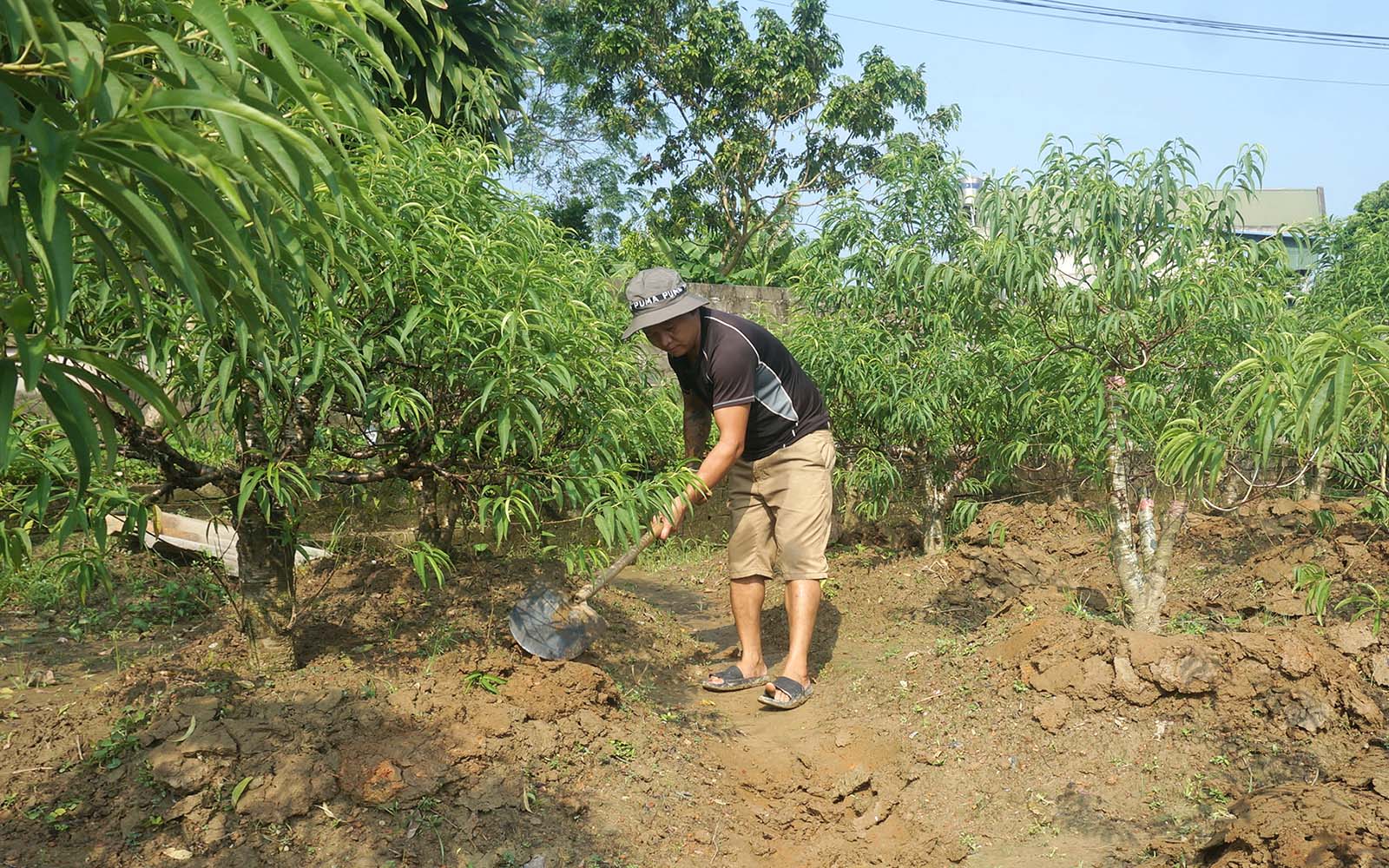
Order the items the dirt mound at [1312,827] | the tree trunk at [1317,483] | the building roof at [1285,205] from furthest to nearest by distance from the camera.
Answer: the building roof at [1285,205]
the tree trunk at [1317,483]
the dirt mound at [1312,827]

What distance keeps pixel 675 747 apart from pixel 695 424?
1469 millimetres

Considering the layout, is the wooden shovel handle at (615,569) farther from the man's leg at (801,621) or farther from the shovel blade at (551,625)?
the man's leg at (801,621)

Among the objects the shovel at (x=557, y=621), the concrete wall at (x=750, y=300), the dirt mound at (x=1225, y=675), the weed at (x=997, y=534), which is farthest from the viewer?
the concrete wall at (x=750, y=300)

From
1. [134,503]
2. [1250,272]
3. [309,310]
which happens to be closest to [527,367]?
[309,310]

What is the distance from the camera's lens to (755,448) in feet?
14.9

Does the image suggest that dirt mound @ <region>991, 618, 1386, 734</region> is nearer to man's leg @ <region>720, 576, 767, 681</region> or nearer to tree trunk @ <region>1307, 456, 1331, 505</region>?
man's leg @ <region>720, 576, 767, 681</region>

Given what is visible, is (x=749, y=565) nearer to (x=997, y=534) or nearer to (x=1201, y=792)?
(x=997, y=534)

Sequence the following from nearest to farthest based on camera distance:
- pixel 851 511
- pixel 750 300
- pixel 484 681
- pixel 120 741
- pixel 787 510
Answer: pixel 120 741 → pixel 484 681 → pixel 787 510 → pixel 851 511 → pixel 750 300

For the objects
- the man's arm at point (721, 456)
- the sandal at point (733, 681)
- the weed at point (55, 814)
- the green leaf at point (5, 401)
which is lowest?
the sandal at point (733, 681)

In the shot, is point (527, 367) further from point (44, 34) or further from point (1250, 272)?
point (1250, 272)

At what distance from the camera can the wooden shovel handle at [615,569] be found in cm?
362

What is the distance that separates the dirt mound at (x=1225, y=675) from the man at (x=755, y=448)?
3.28 feet

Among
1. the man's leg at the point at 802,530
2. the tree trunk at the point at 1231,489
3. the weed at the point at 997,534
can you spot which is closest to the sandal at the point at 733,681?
the man's leg at the point at 802,530

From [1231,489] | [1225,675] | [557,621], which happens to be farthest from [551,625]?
[1231,489]
